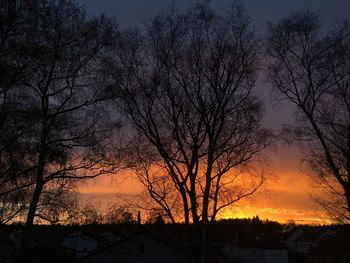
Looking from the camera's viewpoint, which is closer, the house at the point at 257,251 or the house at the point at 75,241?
the house at the point at 75,241

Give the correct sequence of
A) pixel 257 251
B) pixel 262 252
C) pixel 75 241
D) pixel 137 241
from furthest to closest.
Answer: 1. pixel 257 251
2. pixel 262 252
3. pixel 137 241
4. pixel 75 241

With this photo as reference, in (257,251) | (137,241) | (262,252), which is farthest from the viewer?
(257,251)

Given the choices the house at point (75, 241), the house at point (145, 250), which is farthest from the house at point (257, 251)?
the house at point (75, 241)

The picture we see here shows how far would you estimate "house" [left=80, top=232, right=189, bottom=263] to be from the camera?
32.8m

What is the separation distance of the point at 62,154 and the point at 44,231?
2.52 meters

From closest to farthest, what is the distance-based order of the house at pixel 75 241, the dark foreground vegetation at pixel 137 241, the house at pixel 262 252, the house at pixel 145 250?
1. the dark foreground vegetation at pixel 137 241
2. the house at pixel 75 241
3. the house at pixel 145 250
4. the house at pixel 262 252

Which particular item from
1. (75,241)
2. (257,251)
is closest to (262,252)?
(257,251)

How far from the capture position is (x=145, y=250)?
33.2 m

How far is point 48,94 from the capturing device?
44.4 ft

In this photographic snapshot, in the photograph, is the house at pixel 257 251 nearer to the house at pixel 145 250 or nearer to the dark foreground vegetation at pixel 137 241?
the dark foreground vegetation at pixel 137 241

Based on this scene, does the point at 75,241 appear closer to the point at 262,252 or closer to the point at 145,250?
the point at 145,250

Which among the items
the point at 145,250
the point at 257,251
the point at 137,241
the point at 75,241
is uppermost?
the point at 137,241

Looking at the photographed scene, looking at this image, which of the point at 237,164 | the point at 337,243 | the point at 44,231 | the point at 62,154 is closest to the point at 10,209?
the point at 44,231

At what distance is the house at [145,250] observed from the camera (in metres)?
32.8
